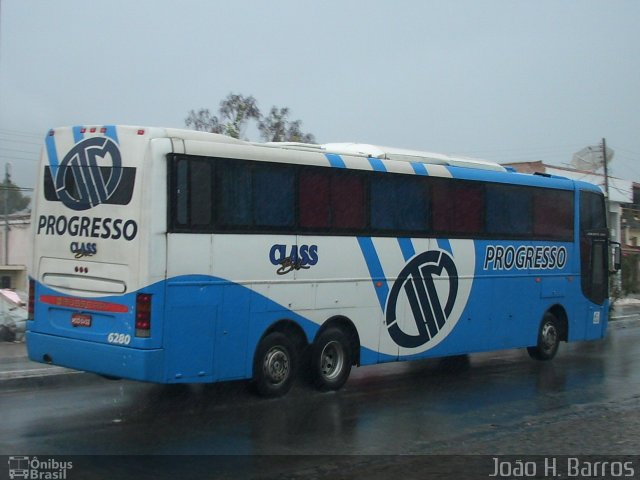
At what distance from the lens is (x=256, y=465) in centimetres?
805

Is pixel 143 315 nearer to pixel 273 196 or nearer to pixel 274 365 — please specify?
pixel 274 365

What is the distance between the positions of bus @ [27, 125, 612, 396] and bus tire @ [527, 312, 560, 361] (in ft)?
3.04

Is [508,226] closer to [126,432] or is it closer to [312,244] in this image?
[312,244]

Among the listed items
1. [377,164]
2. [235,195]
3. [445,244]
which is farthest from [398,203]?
[235,195]

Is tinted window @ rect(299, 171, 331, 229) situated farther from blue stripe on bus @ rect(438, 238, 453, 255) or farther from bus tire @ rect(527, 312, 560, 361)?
bus tire @ rect(527, 312, 560, 361)

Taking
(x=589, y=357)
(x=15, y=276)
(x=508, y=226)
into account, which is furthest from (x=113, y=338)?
(x=15, y=276)

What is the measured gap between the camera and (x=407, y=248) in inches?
524

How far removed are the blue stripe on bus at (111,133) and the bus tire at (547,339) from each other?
30.9 ft

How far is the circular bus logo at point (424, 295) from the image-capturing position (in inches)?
521

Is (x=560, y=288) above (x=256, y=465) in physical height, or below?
above

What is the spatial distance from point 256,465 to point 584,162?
39.9 m

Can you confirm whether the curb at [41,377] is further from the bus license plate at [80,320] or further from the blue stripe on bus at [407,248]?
the blue stripe on bus at [407,248]

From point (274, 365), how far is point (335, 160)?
303 cm

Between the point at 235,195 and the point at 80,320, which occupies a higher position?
the point at 235,195
